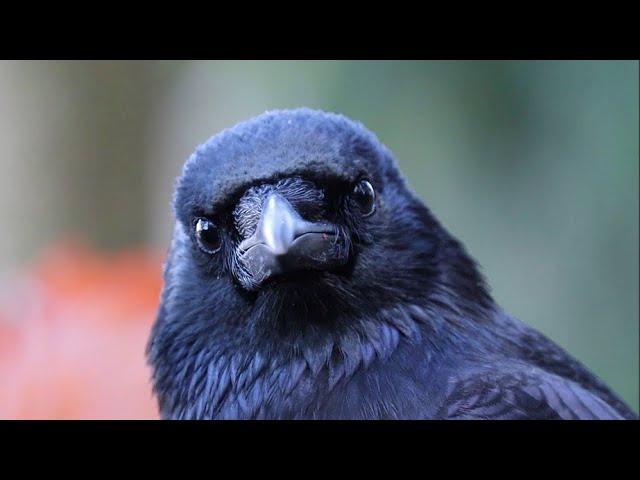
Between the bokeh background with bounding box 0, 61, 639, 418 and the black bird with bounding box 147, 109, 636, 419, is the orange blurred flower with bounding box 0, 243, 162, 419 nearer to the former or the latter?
the bokeh background with bounding box 0, 61, 639, 418

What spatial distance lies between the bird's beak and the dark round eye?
18cm

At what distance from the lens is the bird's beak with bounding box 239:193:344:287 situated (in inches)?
107

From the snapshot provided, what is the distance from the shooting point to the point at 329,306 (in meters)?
2.92

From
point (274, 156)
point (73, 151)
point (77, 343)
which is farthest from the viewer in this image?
point (73, 151)

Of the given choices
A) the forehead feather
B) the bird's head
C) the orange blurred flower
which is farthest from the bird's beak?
the orange blurred flower

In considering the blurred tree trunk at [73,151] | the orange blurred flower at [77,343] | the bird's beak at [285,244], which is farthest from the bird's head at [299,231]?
the blurred tree trunk at [73,151]

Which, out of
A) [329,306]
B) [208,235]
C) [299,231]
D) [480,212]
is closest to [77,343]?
[480,212]

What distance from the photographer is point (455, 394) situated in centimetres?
273

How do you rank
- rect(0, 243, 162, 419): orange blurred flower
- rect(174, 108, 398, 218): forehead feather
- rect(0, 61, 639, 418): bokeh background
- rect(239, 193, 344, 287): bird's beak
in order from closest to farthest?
1. rect(239, 193, 344, 287): bird's beak
2. rect(174, 108, 398, 218): forehead feather
3. rect(0, 243, 162, 419): orange blurred flower
4. rect(0, 61, 639, 418): bokeh background

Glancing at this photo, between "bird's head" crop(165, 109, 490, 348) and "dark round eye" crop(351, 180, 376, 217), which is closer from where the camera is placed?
"bird's head" crop(165, 109, 490, 348)

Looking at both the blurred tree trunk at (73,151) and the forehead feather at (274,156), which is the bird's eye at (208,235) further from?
the blurred tree trunk at (73,151)

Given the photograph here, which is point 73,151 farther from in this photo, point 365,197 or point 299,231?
point 299,231

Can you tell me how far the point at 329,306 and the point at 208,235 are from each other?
1.45 ft
